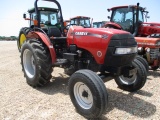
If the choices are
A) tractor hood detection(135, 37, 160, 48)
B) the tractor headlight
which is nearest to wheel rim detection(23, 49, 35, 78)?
the tractor headlight

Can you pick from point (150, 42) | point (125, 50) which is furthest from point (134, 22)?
point (125, 50)

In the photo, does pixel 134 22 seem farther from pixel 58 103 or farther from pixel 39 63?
pixel 58 103


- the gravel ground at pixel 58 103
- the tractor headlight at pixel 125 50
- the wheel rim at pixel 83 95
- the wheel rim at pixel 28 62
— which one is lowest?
the gravel ground at pixel 58 103

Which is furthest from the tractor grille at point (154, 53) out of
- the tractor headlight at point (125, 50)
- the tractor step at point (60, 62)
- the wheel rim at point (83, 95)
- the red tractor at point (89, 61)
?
the wheel rim at point (83, 95)

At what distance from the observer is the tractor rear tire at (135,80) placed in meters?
4.06

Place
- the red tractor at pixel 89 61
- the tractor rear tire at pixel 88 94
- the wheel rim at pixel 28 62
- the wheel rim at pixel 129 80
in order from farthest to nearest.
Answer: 1. the wheel rim at pixel 28 62
2. the wheel rim at pixel 129 80
3. the red tractor at pixel 89 61
4. the tractor rear tire at pixel 88 94

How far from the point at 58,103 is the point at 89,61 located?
99cm

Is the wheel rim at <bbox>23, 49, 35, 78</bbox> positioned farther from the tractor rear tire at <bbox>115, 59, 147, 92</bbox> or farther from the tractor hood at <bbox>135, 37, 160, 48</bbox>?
the tractor hood at <bbox>135, 37, 160, 48</bbox>

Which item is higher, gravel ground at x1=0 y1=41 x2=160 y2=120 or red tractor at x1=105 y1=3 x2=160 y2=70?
red tractor at x1=105 y1=3 x2=160 y2=70

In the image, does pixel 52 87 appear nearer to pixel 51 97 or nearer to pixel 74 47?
pixel 51 97

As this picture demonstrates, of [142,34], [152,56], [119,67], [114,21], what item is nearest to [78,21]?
[114,21]

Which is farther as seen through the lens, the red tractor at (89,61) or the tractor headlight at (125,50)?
the tractor headlight at (125,50)

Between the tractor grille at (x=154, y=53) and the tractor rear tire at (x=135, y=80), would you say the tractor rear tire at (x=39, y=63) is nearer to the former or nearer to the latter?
the tractor rear tire at (x=135, y=80)

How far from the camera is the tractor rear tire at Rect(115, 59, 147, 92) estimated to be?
13.3 feet
